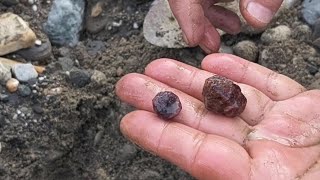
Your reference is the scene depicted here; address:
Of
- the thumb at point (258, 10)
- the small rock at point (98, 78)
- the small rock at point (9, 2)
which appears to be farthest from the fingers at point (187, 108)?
the small rock at point (9, 2)

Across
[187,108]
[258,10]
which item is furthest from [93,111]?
[258,10]

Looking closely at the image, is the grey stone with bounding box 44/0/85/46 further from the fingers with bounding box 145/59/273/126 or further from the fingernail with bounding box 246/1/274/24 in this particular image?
the fingernail with bounding box 246/1/274/24

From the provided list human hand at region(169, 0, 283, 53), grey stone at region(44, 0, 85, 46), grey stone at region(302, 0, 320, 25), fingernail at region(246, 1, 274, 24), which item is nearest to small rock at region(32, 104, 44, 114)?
grey stone at region(44, 0, 85, 46)

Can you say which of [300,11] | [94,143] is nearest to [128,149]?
[94,143]

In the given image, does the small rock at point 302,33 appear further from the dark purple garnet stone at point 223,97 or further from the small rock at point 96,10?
the small rock at point 96,10

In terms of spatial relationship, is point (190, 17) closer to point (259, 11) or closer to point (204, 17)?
point (204, 17)

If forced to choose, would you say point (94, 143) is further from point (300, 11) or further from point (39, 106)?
point (300, 11)

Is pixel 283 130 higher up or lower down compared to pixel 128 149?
higher up
